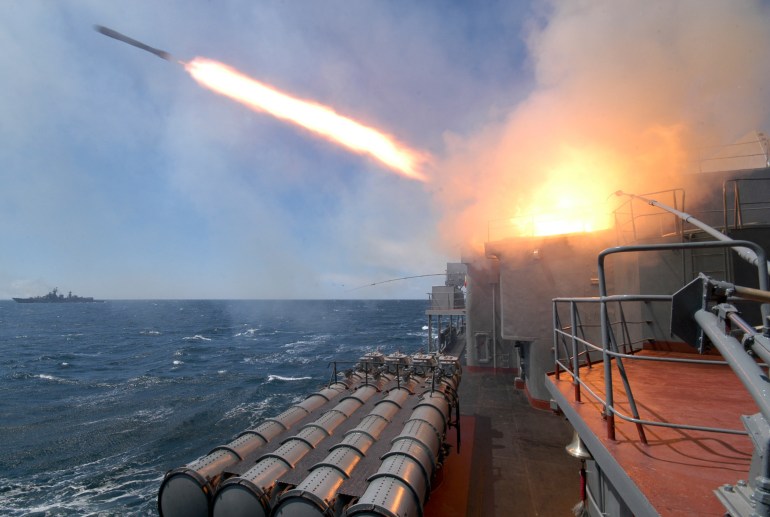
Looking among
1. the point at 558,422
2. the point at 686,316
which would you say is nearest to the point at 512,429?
the point at 558,422

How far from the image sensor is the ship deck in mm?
8945

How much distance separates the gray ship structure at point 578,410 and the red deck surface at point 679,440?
0.02 metres

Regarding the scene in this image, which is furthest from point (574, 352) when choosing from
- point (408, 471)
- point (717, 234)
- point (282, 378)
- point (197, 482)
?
point (282, 378)

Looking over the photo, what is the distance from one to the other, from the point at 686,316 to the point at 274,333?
78086 millimetres

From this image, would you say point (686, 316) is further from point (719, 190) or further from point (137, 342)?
point (137, 342)

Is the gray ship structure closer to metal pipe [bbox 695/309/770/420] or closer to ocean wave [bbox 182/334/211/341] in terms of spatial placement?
metal pipe [bbox 695/309/770/420]

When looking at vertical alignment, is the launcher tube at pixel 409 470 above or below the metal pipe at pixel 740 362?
below

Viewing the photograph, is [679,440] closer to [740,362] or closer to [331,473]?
[740,362]

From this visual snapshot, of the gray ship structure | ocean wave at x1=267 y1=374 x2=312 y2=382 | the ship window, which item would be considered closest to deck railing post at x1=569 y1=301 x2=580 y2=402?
the gray ship structure

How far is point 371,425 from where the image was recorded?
10.4m

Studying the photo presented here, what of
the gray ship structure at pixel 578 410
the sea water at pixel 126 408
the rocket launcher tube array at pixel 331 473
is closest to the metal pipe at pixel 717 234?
the gray ship structure at pixel 578 410

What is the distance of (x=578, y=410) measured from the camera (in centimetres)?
490

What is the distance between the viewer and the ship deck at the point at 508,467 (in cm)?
895

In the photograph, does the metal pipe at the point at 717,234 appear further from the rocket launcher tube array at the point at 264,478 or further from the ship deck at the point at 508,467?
the rocket launcher tube array at the point at 264,478
